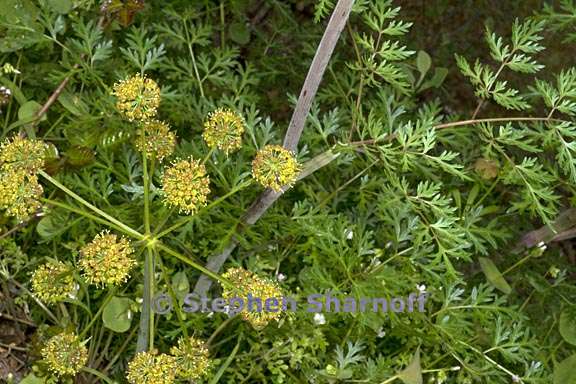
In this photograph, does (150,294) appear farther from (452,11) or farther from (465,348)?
(452,11)

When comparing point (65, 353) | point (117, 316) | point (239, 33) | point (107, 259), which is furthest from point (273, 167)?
point (239, 33)

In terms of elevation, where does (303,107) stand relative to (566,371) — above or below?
above

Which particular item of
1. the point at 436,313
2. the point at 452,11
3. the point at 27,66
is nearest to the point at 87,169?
the point at 27,66

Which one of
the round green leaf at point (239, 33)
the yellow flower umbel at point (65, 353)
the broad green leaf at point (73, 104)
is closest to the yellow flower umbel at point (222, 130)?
the yellow flower umbel at point (65, 353)

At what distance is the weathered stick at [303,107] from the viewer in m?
2.05

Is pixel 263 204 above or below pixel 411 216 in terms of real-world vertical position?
above

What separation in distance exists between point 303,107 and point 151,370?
85 centimetres

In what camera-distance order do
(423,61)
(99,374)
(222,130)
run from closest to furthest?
(222,130) → (99,374) → (423,61)

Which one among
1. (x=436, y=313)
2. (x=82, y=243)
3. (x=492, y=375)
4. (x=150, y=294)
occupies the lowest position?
(x=492, y=375)

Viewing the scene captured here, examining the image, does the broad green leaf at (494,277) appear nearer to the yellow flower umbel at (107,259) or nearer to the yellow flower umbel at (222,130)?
the yellow flower umbel at (222,130)

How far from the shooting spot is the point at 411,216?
2.83 meters

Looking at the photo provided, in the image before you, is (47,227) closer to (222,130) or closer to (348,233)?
(222,130)

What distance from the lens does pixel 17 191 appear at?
2012mm

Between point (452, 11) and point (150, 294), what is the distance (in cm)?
234
